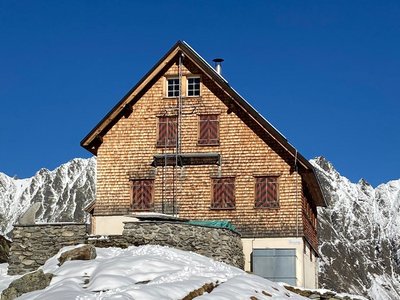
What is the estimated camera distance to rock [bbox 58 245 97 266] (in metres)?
30.5

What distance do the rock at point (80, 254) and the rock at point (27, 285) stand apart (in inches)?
108

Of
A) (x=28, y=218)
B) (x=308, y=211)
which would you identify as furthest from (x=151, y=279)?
(x=308, y=211)

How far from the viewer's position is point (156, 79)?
42.5 m

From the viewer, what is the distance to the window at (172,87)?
42.4 metres

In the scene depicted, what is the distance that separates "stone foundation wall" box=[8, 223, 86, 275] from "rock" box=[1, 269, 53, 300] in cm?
608

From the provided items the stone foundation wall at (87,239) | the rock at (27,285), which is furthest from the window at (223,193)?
the rock at (27,285)

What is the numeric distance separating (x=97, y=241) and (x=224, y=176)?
29.8 feet

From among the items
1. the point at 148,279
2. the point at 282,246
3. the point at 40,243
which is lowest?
the point at 148,279

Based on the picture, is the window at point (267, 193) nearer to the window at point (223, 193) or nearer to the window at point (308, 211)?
the window at point (223, 193)

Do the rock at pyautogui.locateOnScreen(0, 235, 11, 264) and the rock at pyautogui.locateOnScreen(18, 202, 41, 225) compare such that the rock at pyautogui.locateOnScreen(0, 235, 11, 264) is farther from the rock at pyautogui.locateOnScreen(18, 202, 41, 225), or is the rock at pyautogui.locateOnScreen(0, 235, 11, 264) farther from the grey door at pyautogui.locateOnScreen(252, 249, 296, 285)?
the grey door at pyautogui.locateOnScreen(252, 249, 296, 285)

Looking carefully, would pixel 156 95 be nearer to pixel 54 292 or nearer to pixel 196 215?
pixel 196 215

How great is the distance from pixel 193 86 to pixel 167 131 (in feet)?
8.32

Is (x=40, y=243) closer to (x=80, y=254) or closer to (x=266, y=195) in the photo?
(x=80, y=254)

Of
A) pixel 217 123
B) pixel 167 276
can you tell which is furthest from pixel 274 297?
pixel 217 123
